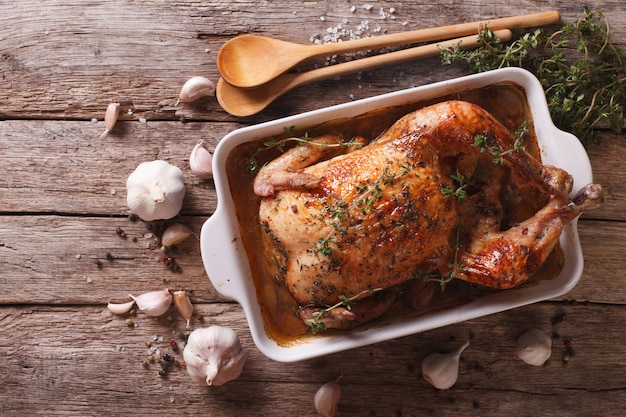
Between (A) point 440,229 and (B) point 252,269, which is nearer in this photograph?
(A) point 440,229

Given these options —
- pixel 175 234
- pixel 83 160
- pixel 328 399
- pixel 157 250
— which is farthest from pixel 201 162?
pixel 328 399

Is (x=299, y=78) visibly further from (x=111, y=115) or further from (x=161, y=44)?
(x=111, y=115)

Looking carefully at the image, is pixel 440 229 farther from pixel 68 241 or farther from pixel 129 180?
pixel 68 241

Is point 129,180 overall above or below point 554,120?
below

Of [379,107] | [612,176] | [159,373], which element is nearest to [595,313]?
[612,176]

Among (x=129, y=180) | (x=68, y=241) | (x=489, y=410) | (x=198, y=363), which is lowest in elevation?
(x=489, y=410)

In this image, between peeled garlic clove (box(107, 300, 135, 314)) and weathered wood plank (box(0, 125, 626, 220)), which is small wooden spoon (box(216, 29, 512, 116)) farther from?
peeled garlic clove (box(107, 300, 135, 314))

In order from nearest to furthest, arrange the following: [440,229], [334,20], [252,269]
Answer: [440,229], [252,269], [334,20]

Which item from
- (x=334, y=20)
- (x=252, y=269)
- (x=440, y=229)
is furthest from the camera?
(x=334, y=20)
